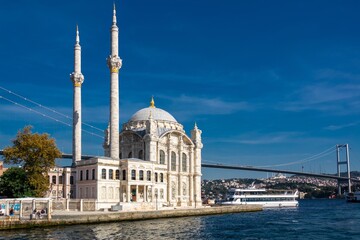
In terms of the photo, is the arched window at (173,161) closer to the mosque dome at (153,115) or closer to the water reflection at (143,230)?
the mosque dome at (153,115)

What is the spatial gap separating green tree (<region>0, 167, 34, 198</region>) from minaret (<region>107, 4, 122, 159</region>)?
907 cm

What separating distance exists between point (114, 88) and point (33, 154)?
1120 centimetres

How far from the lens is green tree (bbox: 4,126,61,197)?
4028cm

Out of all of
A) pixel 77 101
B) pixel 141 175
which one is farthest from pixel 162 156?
pixel 77 101

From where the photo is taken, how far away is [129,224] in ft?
115

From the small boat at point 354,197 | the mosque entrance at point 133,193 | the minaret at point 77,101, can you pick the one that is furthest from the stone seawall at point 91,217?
the small boat at point 354,197

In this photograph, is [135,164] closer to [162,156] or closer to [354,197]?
[162,156]

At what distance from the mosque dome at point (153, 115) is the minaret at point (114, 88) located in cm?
1034

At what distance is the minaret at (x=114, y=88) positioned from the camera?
4794cm

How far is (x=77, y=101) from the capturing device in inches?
2061

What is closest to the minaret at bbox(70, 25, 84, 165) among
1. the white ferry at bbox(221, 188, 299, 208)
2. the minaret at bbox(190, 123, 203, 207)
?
the minaret at bbox(190, 123, 203, 207)

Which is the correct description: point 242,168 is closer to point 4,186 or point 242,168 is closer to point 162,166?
point 162,166

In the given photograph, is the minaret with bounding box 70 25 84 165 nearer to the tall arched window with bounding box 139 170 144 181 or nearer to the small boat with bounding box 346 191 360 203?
the tall arched window with bounding box 139 170 144 181

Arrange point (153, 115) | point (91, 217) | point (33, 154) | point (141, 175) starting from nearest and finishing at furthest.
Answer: point (91, 217) → point (33, 154) → point (141, 175) → point (153, 115)
